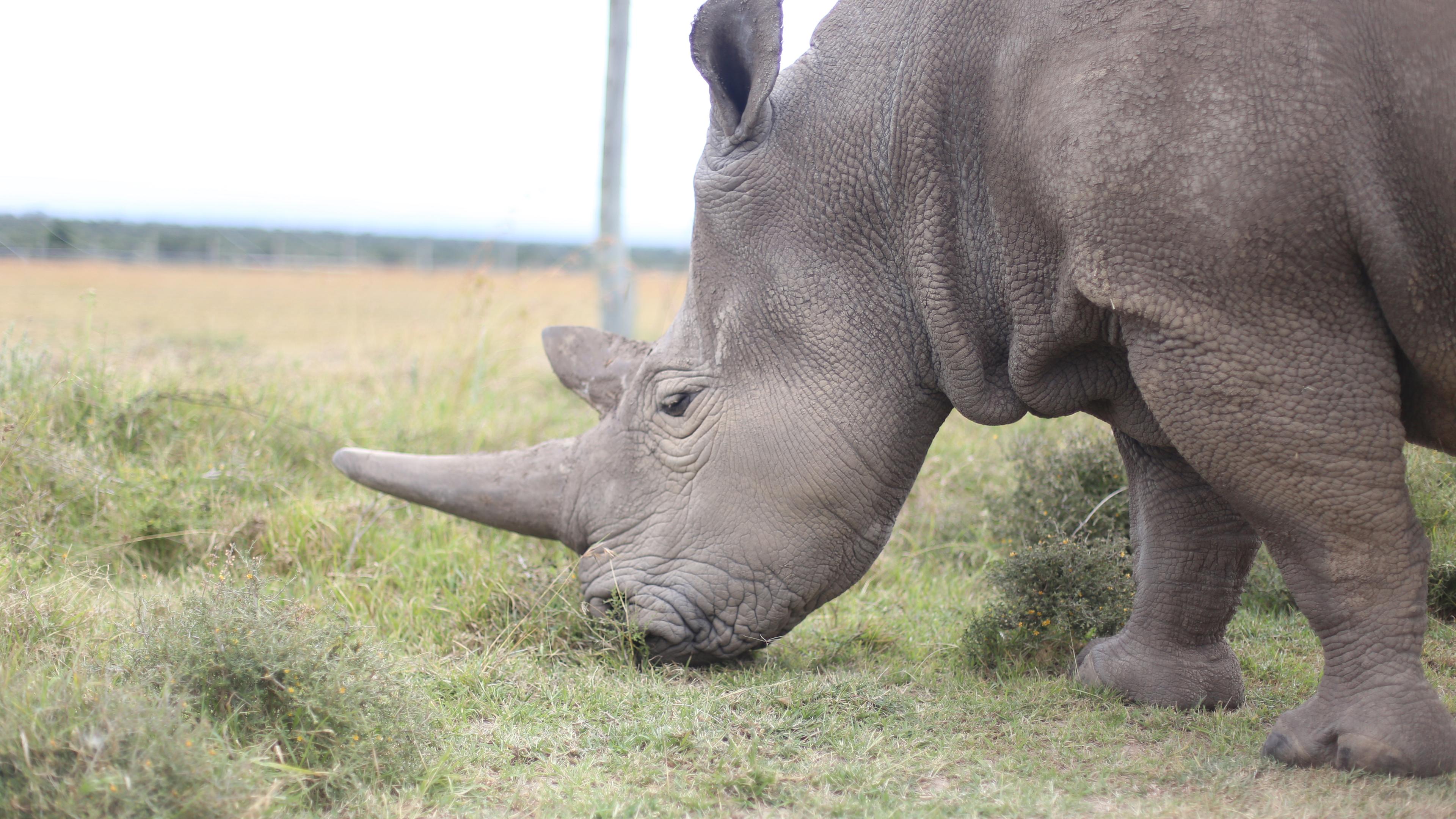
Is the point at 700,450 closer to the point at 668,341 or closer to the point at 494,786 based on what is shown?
the point at 668,341

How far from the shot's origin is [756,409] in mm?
3680

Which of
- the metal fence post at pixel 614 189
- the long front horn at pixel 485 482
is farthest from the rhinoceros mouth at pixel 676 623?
the metal fence post at pixel 614 189

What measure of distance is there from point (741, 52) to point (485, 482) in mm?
1635

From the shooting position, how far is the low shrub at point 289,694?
9.40 ft

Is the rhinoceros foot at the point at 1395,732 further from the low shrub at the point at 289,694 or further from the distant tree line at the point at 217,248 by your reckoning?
the distant tree line at the point at 217,248

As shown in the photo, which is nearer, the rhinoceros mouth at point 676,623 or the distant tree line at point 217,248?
the rhinoceros mouth at point 676,623

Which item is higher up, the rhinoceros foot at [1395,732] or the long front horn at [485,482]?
the long front horn at [485,482]

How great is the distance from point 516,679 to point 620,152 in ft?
18.7

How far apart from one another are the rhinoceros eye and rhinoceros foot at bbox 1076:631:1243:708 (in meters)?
1.55

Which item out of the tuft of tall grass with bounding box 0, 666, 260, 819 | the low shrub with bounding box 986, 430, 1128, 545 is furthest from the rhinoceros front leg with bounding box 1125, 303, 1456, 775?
the tuft of tall grass with bounding box 0, 666, 260, 819

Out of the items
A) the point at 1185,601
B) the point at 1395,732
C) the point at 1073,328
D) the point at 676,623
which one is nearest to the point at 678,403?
the point at 676,623

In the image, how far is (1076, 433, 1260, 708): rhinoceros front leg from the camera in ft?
12.3

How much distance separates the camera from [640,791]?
9.75ft

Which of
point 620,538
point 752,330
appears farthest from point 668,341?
point 620,538
